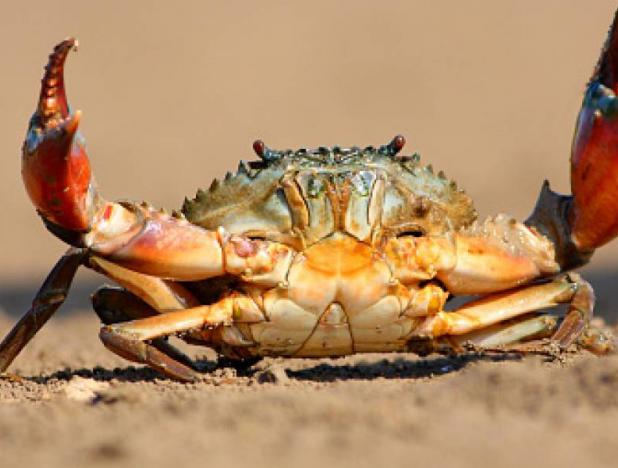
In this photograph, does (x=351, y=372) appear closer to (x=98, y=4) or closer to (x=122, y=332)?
(x=122, y=332)

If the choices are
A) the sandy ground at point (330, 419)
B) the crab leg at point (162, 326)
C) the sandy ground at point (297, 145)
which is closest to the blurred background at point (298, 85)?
the sandy ground at point (297, 145)

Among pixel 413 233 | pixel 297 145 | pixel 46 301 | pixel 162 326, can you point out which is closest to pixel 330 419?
pixel 162 326

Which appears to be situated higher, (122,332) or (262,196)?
Result: (262,196)

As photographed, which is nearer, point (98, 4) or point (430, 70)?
point (430, 70)

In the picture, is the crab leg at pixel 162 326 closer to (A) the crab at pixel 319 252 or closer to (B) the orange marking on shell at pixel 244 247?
(A) the crab at pixel 319 252

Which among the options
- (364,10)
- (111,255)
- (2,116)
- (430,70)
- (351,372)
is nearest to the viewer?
(111,255)

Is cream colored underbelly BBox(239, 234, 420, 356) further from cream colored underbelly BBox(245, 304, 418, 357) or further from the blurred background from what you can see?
the blurred background

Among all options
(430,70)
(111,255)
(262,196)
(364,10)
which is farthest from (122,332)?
(364,10)

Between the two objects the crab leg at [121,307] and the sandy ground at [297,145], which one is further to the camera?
the crab leg at [121,307]
